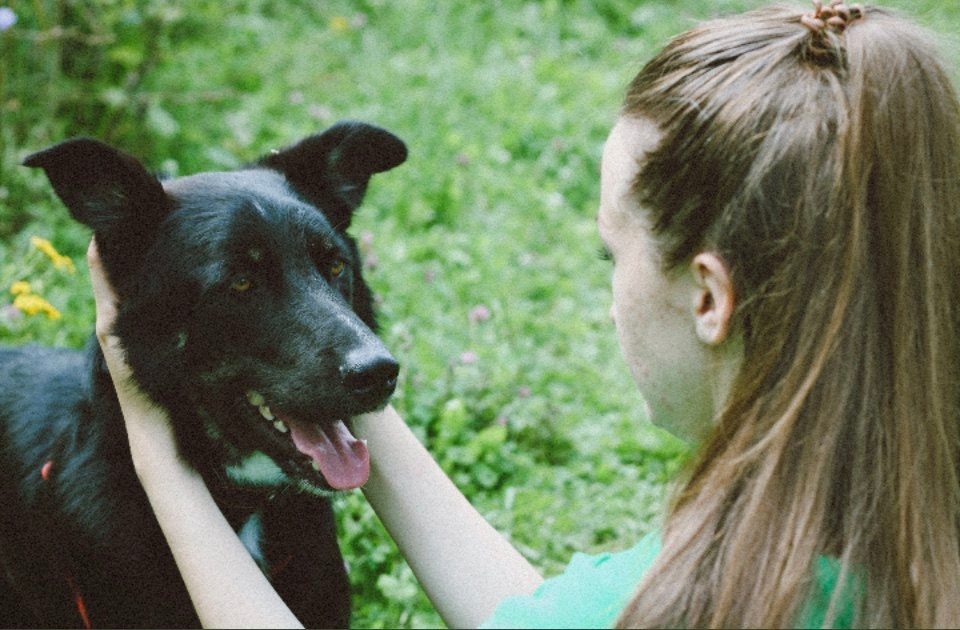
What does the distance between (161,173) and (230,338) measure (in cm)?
63

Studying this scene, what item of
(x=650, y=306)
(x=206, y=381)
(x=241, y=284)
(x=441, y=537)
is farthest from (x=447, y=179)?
(x=650, y=306)

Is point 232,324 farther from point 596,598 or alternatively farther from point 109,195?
point 596,598

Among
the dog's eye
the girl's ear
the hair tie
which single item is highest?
the hair tie

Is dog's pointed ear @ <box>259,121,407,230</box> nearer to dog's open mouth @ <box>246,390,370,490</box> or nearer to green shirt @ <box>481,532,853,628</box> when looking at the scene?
dog's open mouth @ <box>246,390,370,490</box>

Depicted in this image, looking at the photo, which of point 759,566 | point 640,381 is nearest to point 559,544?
point 640,381

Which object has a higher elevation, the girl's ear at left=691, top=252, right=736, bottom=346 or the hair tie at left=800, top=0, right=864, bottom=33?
the hair tie at left=800, top=0, right=864, bottom=33

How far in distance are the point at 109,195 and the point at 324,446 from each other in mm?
758

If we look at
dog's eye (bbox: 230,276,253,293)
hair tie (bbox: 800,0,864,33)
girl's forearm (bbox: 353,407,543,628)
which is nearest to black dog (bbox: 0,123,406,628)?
dog's eye (bbox: 230,276,253,293)

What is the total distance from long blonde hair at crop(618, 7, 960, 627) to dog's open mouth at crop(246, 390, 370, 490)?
2.73 feet

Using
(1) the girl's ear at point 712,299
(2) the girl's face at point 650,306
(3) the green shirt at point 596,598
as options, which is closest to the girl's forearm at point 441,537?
(3) the green shirt at point 596,598

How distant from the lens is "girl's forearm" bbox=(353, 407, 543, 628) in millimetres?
1999

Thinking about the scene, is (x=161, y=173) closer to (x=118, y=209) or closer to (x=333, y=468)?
(x=118, y=209)

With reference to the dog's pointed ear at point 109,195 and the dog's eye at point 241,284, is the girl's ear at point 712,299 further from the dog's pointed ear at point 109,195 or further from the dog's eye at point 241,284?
the dog's pointed ear at point 109,195

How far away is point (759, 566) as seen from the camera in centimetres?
155
